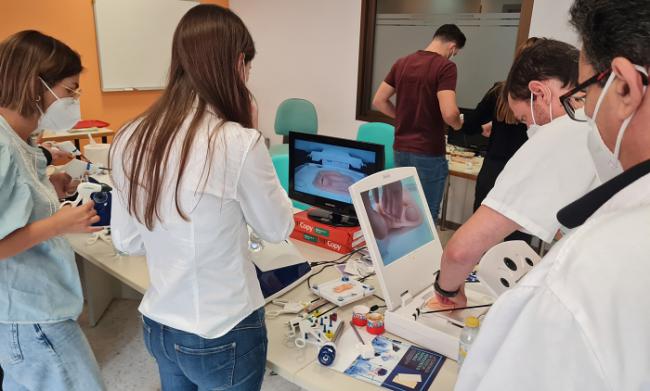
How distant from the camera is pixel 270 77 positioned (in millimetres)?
5391

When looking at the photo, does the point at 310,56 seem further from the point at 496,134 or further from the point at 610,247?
the point at 610,247

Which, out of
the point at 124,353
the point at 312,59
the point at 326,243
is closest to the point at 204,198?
the point at 326,243

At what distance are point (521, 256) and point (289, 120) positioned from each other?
11.3 feet

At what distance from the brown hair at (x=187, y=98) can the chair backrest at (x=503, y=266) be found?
2.70ft

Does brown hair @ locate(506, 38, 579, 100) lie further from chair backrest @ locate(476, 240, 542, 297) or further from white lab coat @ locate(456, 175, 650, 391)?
white lab coat @ locate(456, 175, 650, 391)

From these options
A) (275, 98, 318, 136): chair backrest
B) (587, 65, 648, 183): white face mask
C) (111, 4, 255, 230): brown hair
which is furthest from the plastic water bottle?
(275, 98, 318, 136): chair backrest

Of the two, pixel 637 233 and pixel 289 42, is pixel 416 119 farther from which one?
pixel 289 42

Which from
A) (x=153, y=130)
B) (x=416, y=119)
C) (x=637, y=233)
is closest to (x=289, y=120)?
(x=416, y=119)

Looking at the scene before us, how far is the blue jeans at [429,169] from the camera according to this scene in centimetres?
285

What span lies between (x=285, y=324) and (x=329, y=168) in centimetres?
81

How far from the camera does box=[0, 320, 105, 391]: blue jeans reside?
132 cm

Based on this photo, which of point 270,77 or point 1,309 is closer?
point 1,309

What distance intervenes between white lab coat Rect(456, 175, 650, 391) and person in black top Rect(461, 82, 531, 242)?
179 centimetres

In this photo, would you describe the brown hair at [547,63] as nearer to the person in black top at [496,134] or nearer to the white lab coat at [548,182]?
the white lab coat at [548,182]
